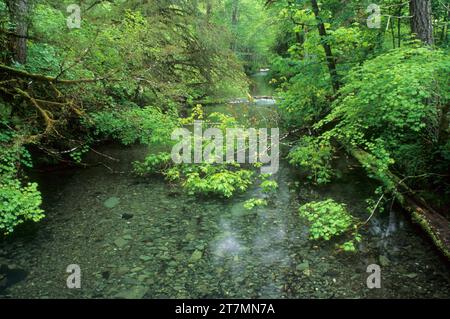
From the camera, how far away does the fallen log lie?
241 inches

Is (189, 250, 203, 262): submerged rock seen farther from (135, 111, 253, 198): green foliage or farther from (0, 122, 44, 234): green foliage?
(0, 122, 44, 234): green foliage

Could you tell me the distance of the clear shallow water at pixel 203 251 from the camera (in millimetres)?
5715

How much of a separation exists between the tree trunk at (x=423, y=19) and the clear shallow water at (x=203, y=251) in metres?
3.74

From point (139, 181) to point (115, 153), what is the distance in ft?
9.72

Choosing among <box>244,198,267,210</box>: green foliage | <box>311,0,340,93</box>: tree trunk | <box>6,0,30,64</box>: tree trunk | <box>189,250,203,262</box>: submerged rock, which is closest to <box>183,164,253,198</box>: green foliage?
<box>244,198,267,210</box>: green foliage

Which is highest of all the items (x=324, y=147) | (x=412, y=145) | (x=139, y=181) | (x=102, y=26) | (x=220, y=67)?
(x=102, y=26)

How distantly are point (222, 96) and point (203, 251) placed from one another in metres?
9.96

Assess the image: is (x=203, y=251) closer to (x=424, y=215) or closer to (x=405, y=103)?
(x=424, y=215)

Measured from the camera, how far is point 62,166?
1106 cm

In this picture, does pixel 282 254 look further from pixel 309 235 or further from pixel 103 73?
pixel 103 73

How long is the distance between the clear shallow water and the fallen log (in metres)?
0.26

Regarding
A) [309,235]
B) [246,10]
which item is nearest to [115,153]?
[309,235]

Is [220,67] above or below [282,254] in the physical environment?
above
